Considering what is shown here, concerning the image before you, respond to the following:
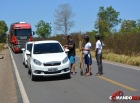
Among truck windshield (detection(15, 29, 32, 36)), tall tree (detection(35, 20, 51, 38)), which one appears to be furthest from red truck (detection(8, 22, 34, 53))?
tall tree (detection(35, 20, 51, 38))

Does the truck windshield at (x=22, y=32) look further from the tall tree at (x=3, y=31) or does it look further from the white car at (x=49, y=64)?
the tall tree at (x=3, y=31)

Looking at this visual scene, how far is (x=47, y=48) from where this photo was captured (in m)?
14.2

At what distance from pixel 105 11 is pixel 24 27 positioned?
44.9m

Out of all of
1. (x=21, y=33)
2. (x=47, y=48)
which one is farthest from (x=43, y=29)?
(x=47, y=48)

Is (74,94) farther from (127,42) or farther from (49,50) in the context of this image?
(127,42)

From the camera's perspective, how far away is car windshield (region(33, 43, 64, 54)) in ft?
46.1

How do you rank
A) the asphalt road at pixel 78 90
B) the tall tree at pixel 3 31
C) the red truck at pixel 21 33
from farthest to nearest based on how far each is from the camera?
the tall tree at pixel 3 31
the red truck at pixel 21 33
the asphalt road at pixel 78 90

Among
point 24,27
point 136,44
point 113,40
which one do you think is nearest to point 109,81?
point 136,44

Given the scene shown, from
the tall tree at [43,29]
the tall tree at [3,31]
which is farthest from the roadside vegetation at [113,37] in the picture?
the tall tree at [3,31]

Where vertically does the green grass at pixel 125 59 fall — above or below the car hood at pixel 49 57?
below

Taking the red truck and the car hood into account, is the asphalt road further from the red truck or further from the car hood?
the red truck

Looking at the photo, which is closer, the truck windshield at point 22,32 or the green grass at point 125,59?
the green grass at point 125,59

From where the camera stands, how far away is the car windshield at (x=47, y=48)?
46.1ft

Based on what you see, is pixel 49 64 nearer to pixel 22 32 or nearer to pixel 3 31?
pixel 22 32
